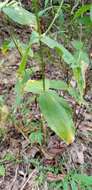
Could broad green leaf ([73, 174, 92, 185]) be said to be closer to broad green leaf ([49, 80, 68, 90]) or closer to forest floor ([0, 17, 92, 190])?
forest floor ([0, 17, 92, 190])

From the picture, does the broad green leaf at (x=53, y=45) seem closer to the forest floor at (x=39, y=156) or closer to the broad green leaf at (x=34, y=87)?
the broad green leaf at (x=34, y=87)

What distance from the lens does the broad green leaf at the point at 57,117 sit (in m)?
1.37

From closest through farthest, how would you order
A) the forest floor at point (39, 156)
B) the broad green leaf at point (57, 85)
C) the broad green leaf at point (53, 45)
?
the broad green leaf at point (53, 45) < the broad green leaf at point (57, 85) < the forest floor at point (39, 156)

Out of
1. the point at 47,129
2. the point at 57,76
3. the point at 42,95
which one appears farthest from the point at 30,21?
the point at 57,76

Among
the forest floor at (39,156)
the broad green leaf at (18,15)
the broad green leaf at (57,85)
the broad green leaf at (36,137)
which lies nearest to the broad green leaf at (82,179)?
the forest floor at (39,156)

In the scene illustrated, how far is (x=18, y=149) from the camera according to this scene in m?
1.71

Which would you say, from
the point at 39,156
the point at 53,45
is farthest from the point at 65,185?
the point at 53,45

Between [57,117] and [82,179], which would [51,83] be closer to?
[57,117]

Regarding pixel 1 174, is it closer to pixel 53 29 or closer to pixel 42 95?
pixel 42 95

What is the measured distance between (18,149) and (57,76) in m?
0.53

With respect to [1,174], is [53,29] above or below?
above

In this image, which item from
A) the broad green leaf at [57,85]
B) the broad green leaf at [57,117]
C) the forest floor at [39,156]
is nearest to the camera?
the broad green leaf at [57,117]

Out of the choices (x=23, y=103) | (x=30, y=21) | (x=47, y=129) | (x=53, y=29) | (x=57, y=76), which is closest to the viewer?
(x=30, y=21)

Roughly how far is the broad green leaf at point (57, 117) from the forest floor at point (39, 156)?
0.27 meters
